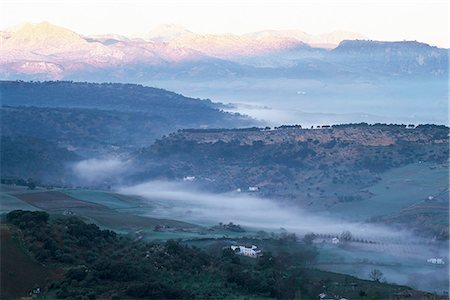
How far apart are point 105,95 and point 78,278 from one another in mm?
130247

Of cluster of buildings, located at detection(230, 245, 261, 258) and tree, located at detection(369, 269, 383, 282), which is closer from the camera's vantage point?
tree, located at detection(369, 269, 383, 282)

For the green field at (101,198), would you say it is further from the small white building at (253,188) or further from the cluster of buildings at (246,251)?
the cluster of buildings at (246,251)

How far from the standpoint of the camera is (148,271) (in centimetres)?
3153

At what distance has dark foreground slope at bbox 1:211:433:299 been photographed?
29594mm

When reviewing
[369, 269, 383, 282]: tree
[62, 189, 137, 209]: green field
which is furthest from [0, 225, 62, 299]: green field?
[62, 189, 137, 209]: green field

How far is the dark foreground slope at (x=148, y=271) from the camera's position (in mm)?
29594

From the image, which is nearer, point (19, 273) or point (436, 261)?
point (19, 273)

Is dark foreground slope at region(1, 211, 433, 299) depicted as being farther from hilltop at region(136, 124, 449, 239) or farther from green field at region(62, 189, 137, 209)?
hilltop at region(136, 124, 449, 239)

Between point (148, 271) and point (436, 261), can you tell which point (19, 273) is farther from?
point (436, 261)

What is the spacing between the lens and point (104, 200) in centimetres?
6612

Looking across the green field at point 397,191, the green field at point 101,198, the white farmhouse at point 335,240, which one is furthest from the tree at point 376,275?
the green field at point 101,198

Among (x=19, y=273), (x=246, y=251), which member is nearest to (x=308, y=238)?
(x=246, y=251)

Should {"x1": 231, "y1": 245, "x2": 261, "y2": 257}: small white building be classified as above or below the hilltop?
below

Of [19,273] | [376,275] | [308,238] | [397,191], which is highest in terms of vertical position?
[397,191]
